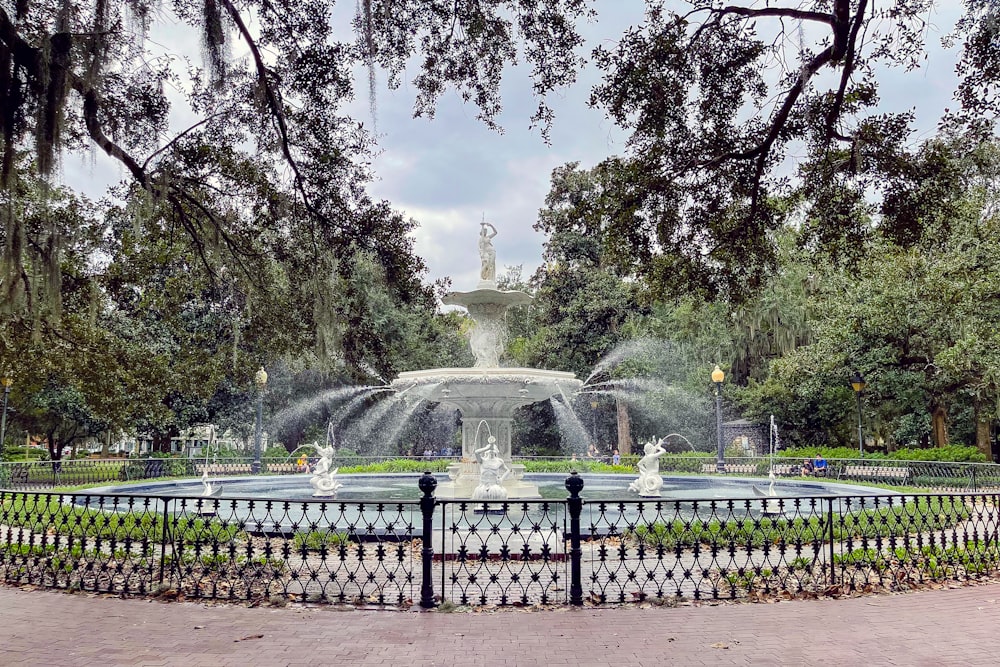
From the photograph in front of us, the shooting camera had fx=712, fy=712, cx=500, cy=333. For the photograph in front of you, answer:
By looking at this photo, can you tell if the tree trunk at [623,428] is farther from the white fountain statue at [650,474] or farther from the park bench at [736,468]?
the white fountain statue at [650,474]

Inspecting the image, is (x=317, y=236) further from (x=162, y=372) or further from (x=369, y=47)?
(x=162, y=372)

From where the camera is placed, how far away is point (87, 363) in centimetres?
1391

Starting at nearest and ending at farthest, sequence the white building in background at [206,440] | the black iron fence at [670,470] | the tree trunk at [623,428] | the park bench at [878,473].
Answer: the black iron fence at [670,470] → the park bench at [878,473] → the white building in background at [206,440] → the tree trunk at [623,428]

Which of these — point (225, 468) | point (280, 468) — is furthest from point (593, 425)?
point (225, 468)

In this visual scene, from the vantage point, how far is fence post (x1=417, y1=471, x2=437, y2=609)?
6516 mm

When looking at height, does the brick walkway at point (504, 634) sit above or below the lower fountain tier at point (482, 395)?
below

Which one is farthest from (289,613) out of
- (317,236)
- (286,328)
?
(286,328)

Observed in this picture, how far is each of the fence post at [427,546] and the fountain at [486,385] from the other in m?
6.51

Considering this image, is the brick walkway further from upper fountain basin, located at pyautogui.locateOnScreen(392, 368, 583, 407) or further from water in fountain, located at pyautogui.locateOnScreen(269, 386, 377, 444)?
water in fountain, located at pyautogui.locateOnScreen(269, 386, 377, 444)

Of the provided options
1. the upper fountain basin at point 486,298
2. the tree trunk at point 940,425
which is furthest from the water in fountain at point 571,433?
the upper fountain basin at point 486,298

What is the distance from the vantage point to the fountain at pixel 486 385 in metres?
14.4

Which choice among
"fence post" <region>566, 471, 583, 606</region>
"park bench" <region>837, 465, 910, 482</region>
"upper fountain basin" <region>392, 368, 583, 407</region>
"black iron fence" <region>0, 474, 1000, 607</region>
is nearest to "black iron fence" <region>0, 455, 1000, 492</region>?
"park bench" <region>837, 465, 910, 482</region>

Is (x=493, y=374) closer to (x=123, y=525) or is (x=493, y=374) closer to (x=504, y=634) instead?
(x=123, y=525)

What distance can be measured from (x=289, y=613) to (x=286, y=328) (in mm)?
5465
